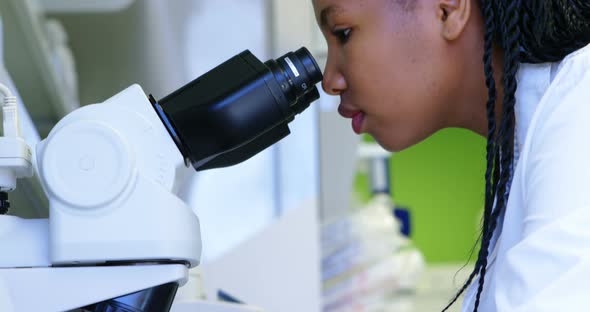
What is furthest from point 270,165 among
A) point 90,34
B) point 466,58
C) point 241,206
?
point 466,58

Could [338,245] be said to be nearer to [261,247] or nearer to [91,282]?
[261,247]

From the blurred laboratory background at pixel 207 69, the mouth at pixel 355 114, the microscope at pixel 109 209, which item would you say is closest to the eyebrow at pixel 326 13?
the mouth at pixel 355 114

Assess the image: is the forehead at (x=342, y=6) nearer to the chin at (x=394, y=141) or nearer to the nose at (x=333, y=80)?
the nose at (x=333, y=80)

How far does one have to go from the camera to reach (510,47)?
0.85 meters

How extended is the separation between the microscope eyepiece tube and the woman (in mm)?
Result: 206

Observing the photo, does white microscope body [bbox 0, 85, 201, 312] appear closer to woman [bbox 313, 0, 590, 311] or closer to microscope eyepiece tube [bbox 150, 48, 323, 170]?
microscope eyepiece tube [bbox 150, 48, 323, 170]

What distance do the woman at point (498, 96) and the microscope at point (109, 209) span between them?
0.95ft

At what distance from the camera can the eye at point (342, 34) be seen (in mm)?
925

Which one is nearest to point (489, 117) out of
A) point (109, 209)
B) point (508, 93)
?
point (508, 93)

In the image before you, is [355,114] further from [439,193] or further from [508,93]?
[439,193]

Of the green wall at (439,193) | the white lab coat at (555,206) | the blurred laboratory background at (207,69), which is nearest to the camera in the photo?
the white lab coat at (555,206)

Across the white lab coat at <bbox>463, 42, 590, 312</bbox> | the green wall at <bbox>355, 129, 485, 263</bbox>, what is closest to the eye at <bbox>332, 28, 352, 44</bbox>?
the white lab coat at <bbox>463, 42, 590, 312</bbox>

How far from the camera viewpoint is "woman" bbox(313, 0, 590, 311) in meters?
0.65

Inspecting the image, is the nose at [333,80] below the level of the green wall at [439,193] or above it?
above
